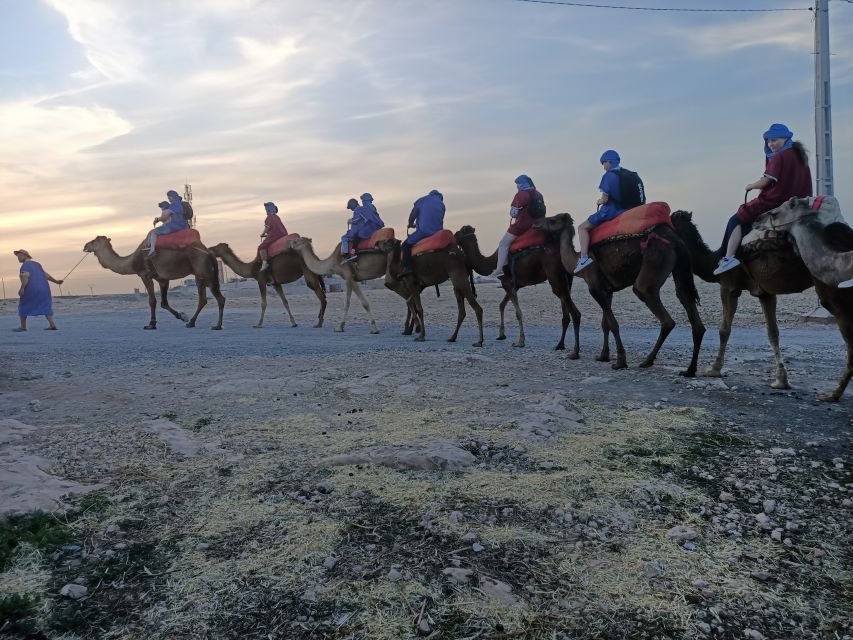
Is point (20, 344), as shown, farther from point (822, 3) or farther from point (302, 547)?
point (822, 3)

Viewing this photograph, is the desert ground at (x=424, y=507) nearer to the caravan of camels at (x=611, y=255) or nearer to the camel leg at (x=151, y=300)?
the caravan of camels at (x=611, y=255)

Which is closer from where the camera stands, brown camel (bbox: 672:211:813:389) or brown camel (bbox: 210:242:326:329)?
brown camel (bbox: 672:211:813:389)

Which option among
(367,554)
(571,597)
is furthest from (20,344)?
(571,597)

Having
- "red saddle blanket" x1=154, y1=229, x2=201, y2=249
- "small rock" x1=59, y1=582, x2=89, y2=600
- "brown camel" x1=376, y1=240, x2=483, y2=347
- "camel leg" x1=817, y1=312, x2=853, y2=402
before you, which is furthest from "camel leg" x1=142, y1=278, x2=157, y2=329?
"camel leg" x1=817, y1=312, x2=853, y2=402

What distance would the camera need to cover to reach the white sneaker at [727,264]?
7.39m

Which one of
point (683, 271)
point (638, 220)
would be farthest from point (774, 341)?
point (638, 220)

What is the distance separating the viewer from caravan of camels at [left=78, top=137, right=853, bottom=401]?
21.5 ft

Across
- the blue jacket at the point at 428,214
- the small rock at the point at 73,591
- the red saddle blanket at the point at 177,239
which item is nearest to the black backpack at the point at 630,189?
the blue jacket at the point at 428,214

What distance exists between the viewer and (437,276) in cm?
1270

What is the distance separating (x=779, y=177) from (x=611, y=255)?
2.35m

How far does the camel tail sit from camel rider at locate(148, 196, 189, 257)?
1217 cm

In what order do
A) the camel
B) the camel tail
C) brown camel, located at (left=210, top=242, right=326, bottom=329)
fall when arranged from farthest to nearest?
brown camel, located at (left=210, top=242, right=326, bottom=329) → the camel tail → the camel

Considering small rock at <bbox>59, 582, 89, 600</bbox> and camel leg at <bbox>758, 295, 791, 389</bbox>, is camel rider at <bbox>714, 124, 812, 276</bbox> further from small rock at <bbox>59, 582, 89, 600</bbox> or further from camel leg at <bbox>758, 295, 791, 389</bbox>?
small rock at <bbox>59, 582, 89, 600</bbox>

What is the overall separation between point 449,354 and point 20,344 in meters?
9.01
